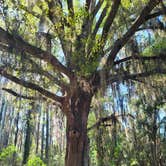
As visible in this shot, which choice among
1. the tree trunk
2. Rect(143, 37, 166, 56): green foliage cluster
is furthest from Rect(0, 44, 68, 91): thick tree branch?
Rect(143, 37, 166, 56): green foliage cluster

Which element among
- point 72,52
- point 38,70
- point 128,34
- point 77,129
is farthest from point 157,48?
point 38,70

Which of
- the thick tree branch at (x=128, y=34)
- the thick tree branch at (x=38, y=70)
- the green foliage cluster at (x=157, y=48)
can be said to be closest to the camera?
the thick tree branch at (x=38, y=70)

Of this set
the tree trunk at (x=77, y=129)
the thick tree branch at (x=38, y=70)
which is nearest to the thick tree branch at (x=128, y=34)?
the tree trunk at (x=77, y=129)

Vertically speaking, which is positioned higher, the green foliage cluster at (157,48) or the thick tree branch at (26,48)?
the green foliage cluster at (157,48)

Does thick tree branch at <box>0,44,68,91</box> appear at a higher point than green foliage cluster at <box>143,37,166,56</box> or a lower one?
lower

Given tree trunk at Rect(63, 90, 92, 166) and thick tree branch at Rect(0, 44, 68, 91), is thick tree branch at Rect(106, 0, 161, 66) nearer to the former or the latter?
tree trunk at Rect(63, 90, 92, 166)

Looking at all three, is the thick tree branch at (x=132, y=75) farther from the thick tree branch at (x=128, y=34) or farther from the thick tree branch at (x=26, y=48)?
the thick tree branch at (x=26, y=48)

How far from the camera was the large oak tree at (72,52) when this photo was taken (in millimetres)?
5535

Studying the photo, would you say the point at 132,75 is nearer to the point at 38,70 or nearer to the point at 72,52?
the point at 72,52

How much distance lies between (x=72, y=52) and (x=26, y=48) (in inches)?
34.0

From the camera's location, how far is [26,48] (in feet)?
18.2

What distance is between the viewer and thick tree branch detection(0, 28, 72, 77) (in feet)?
17.5

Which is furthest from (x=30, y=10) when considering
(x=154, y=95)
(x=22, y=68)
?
(x=154, y=95)

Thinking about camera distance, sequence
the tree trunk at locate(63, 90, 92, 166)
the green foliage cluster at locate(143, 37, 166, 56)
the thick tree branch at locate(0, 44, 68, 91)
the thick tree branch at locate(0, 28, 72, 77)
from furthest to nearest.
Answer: the green foliage cluster at locate(143, 37, 166, 56)
the tree trunk at locate(63, 90, 92, 166)
the thick tree branch at locate(0, 44, 68, 91)
the thick tree branch at locate(0, 28, 72, 77)
